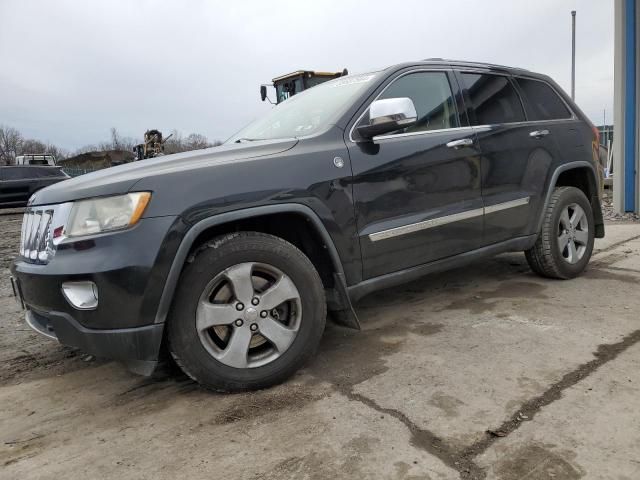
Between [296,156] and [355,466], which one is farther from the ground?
[296,156]

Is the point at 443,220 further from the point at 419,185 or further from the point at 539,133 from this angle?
the point at 539,133

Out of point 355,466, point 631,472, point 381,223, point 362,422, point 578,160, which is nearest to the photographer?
point 631,472

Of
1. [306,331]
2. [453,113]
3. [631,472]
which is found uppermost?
[453,113]

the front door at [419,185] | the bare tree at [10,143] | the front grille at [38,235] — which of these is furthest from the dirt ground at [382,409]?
the bare tree at [10,143]

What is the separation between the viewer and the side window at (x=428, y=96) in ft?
10.8

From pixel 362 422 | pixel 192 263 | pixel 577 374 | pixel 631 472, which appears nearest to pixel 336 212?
pixel 192 263

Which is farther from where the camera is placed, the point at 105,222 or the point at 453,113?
the point at 453,113

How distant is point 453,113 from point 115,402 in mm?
2840

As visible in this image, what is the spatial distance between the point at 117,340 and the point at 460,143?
2.48 metres

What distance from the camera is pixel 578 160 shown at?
430 cm

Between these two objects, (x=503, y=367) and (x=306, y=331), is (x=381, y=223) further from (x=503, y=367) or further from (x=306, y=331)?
(x=503, y=367)

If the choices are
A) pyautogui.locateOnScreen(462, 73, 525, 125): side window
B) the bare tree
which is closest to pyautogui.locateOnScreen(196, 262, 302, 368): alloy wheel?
pyautogui.locateOnScreen(462, 73, 525, 125): side window

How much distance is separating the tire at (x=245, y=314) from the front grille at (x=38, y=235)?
27.2 inches

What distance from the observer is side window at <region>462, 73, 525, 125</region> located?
369cm
